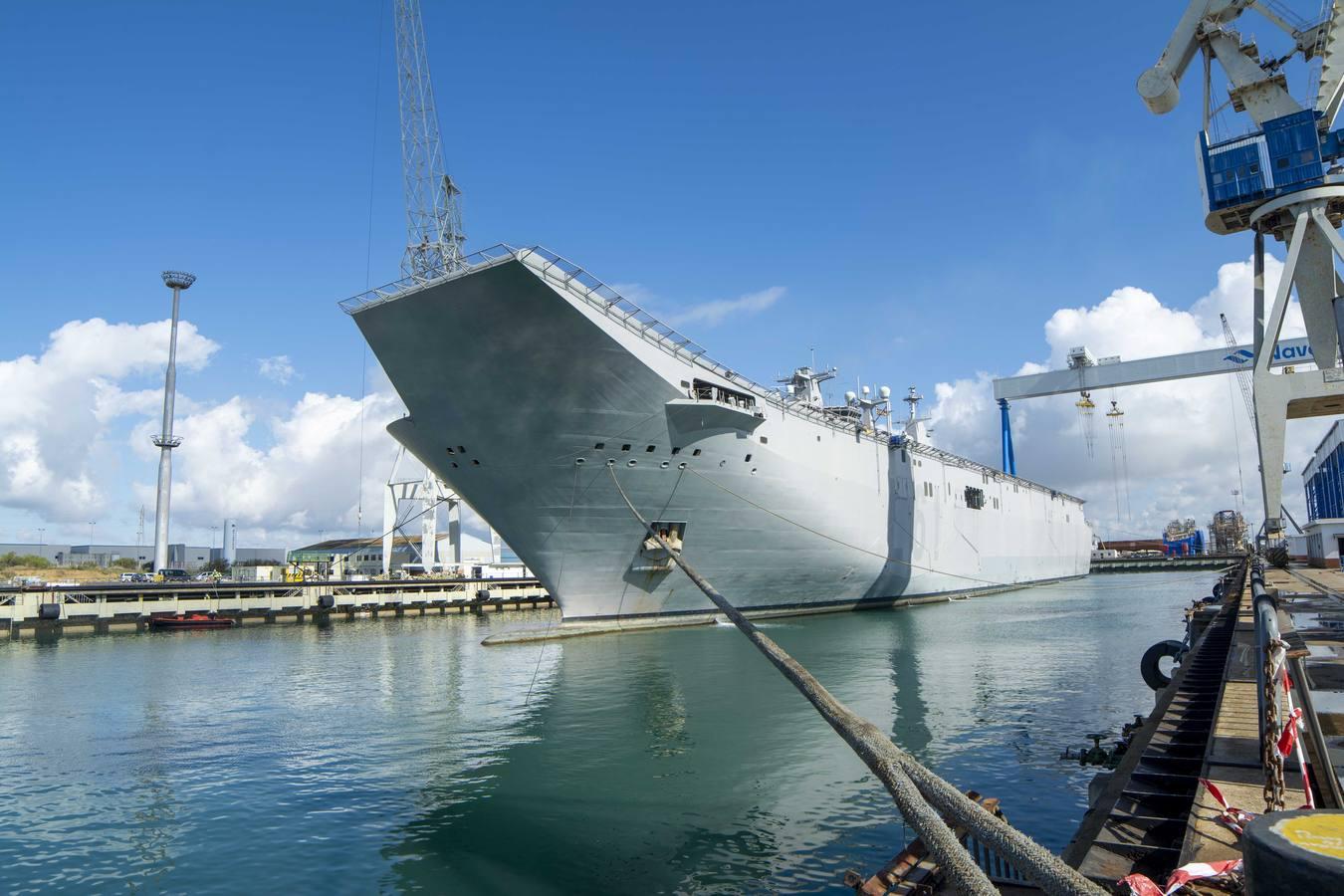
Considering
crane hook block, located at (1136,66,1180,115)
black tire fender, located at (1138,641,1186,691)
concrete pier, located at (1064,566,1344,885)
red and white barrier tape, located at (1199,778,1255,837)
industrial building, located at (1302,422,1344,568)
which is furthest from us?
industrial building, located at (1302,422,1344,568)

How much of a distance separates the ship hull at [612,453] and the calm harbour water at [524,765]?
3.26 m

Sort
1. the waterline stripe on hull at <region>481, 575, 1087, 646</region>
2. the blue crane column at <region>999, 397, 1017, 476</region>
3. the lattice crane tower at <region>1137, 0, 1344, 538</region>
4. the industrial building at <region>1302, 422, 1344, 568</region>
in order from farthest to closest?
the blue crane column at <region>999, 397, 1017, 476</region> → the industrial building at <region>1302, 422, 1344, 568</region> → the waterline stripe on hull at <region>481, 575, 1087, 646</region> → the lattice crane tower at <region>1137, 0, 1344, 538</region>

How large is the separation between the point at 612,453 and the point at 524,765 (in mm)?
11298

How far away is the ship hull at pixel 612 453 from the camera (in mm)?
18094

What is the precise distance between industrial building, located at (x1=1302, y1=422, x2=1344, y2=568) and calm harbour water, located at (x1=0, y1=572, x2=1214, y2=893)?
62.2ft

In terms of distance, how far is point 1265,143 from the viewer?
18.0 metres

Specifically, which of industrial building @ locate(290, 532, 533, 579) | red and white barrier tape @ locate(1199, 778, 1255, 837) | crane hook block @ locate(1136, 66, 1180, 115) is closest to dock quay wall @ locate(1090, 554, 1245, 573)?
industrial building @ locate(290, 532, 533, 579)

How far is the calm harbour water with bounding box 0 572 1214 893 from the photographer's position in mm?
7168

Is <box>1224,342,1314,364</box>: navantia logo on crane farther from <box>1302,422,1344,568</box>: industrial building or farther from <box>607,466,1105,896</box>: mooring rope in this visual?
<box>607,466,1105,896</box>: mooring rope

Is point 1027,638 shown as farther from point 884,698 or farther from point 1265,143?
point 1265,143

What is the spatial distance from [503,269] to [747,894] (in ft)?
43.9

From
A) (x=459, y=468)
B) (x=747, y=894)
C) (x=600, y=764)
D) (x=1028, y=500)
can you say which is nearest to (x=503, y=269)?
(x=459, y=468)

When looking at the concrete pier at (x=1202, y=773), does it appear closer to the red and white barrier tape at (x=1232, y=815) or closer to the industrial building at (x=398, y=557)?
the red and white barrier tape at (x=1232, y=815)

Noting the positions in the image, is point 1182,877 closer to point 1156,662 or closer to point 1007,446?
point 1156,662
